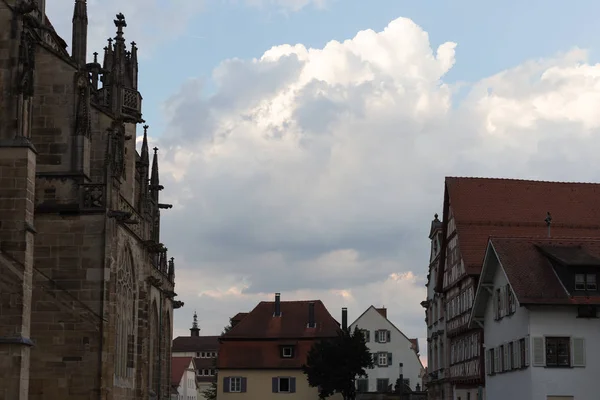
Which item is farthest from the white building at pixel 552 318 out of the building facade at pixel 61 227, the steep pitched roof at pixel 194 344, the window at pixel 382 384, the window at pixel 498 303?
the steep pitched roof at pixel 194 344

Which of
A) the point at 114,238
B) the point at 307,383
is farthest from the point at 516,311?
the point at 307,383

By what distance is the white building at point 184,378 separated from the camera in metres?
109

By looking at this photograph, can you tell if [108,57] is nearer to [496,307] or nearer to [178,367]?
[496,307]

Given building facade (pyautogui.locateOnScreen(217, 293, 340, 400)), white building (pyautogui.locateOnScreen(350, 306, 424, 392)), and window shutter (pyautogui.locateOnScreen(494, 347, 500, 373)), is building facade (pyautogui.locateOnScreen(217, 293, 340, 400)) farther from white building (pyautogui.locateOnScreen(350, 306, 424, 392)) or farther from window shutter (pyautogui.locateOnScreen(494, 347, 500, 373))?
window shutter (pyautogui.locateOnScreen(494, 347, 500, 373))

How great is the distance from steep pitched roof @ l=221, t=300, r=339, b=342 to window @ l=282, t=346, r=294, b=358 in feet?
3.17

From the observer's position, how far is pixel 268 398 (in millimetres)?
75375

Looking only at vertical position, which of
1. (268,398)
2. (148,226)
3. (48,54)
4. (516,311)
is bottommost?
(268,398)

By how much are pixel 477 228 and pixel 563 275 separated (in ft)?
42.6

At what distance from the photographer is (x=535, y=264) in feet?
121

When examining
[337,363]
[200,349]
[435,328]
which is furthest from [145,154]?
[200,349]

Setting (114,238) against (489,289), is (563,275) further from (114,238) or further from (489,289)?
(114,238)

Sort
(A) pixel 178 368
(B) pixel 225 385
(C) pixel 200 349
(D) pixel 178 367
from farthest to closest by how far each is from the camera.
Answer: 1. (C) pixel 200 349
2. (D) pixel 178 367
3. (A) pixel 178 368
4. (B) pixel 225 385

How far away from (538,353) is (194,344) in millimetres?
139209

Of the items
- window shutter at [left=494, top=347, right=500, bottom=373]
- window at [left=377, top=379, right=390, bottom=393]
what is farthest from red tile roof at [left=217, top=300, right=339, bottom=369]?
window shutter at [left=494, top=347, right=500, bottom=373]
